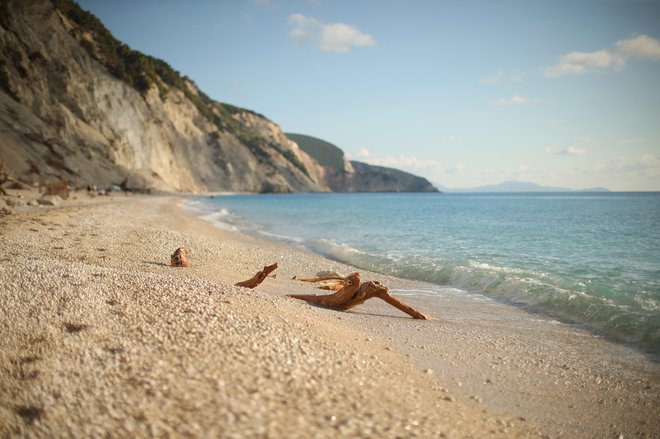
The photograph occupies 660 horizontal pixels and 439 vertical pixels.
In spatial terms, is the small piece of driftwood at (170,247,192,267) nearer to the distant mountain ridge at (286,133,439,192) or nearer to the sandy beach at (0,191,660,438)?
the sandy beach at (0,191,660,438)

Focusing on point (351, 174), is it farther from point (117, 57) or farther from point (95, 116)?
point (95, 116)

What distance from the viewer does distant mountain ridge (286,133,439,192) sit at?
554 ft

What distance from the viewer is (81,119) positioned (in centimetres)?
4428

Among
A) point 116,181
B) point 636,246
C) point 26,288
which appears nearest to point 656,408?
Answer: point 26,288

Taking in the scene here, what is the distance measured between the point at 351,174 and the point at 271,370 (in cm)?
17155

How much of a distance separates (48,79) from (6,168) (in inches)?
715

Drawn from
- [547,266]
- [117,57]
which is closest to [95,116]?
[117,57]

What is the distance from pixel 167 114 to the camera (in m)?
68.2

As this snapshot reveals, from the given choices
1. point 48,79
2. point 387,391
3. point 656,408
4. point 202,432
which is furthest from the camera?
point 48,79

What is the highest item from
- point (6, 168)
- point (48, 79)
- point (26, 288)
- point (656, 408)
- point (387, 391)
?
point (48, 79)

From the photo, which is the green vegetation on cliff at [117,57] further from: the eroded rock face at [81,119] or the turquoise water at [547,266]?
the turquoise water at [547,266]

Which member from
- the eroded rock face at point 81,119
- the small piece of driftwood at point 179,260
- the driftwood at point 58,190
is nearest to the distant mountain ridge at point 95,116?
the eroded rock face at point 81,119

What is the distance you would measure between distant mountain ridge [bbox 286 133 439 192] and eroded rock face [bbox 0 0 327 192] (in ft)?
290

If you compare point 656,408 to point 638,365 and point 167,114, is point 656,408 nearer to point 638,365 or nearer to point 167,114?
point 638,365
